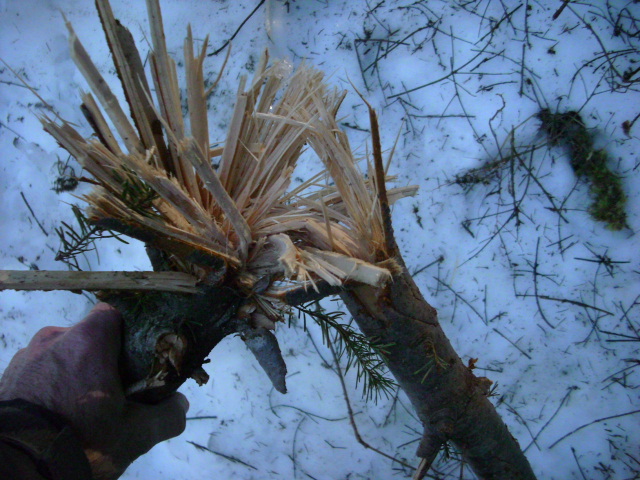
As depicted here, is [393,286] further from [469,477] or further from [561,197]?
[469,477]

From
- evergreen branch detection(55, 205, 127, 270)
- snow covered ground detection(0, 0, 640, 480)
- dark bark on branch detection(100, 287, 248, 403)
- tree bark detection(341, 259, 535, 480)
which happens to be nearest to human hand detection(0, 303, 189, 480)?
dark bark on branch detection(100, 287, 248, 403)

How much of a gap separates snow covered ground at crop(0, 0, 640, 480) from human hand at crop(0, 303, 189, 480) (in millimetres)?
864

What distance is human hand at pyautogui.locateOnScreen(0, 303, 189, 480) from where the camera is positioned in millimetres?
1178

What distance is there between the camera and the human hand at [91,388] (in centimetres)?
118

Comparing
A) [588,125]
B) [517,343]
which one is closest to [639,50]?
[588,125]

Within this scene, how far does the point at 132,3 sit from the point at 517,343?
102 inches

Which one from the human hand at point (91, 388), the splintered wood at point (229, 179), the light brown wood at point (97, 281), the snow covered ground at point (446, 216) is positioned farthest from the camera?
the snow covered ground at point (446, 216)

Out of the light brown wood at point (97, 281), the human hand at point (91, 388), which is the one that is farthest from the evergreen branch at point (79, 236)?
the human hand at point (91, 388)

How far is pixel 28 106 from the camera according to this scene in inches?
87.7

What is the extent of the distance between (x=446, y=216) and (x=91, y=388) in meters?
1.62

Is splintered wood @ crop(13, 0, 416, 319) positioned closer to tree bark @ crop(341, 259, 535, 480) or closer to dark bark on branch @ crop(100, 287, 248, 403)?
dark bark on branch @ crop(100, 287, 248, 403)

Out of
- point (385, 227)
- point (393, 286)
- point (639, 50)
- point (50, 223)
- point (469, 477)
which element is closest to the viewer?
point (385, 227)

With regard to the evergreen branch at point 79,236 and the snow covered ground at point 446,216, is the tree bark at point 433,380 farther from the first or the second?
the evergreen branch at point 79,236

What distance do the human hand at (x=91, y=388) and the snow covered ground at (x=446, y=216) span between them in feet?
2.83
